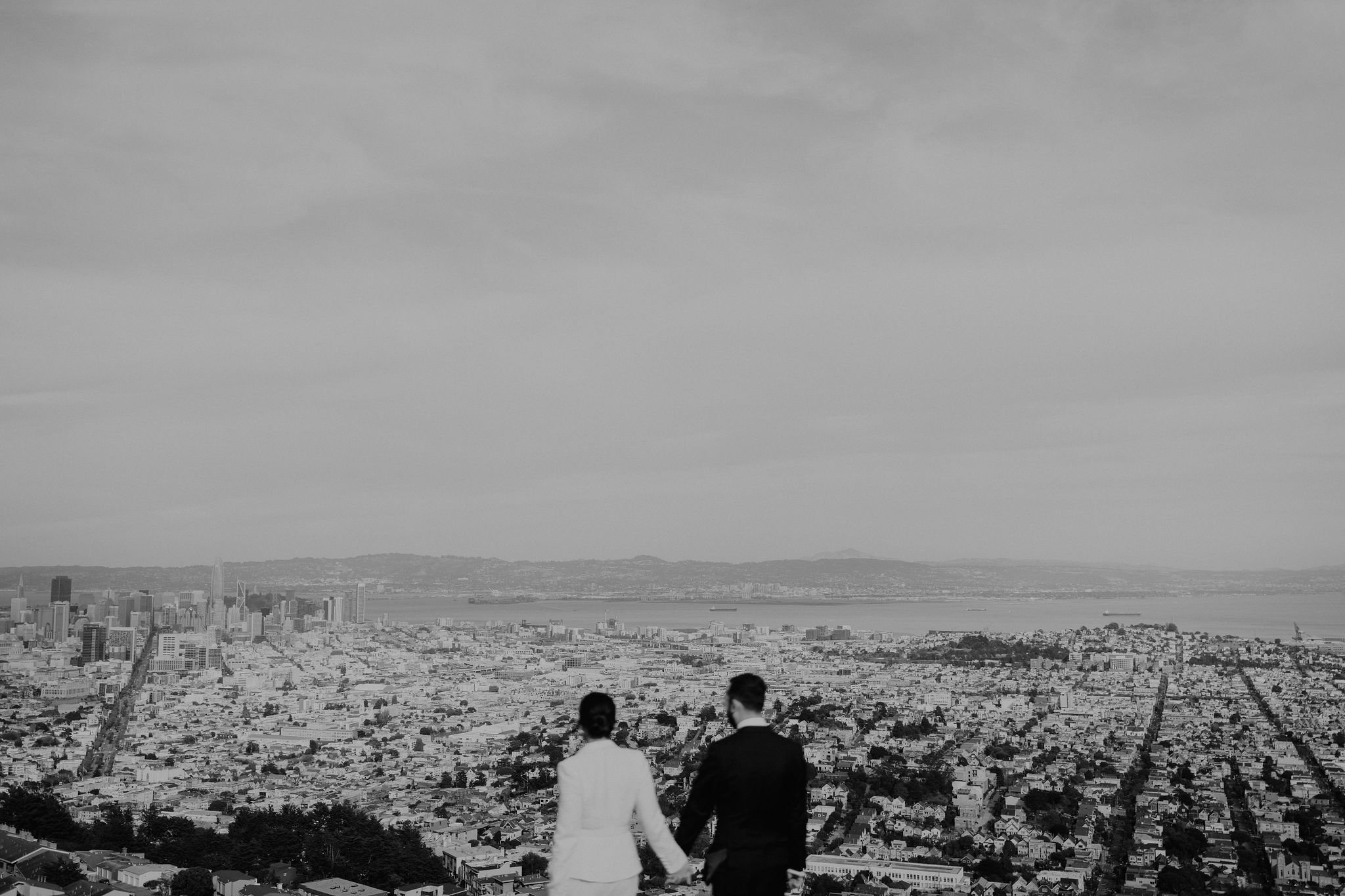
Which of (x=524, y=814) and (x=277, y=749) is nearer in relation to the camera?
(x=524, y=814)

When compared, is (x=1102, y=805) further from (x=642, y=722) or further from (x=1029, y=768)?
(x=642, y=722)

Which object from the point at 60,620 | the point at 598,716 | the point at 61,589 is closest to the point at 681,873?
the point at 598,716

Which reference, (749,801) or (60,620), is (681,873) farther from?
(60,620)

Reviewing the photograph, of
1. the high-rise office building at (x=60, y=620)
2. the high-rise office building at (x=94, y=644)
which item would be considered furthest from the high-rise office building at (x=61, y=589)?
the high-rise office building at (x=94, y=644)

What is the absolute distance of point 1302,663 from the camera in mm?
22250

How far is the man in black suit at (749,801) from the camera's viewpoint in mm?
1868

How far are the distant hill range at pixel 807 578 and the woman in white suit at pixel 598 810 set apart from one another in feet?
123

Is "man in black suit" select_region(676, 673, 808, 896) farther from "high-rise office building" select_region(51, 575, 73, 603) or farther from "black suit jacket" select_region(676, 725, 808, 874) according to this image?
"high-rise office building" select_region(51, 575, 73, 603)

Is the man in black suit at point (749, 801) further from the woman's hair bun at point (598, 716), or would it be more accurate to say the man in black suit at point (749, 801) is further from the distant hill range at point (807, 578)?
the distant hill range at point (807, 578)

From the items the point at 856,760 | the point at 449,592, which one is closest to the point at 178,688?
the point at 856,760

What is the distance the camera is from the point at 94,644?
1962 cm

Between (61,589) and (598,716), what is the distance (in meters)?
21.6

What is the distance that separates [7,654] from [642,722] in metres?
9.80

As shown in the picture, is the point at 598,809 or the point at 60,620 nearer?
the point at 598,809
